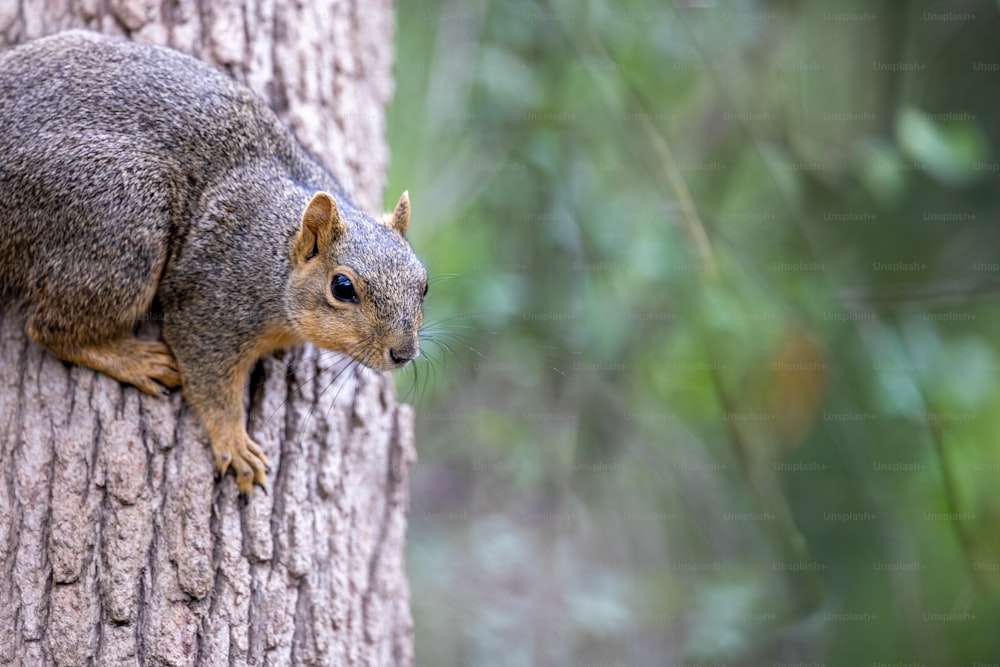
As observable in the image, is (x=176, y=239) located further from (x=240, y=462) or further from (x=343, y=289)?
(x=240, y=462)

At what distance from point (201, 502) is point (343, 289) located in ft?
2.33

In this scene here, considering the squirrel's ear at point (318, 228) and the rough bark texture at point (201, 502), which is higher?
the squirrel's ear at point (318, 228)

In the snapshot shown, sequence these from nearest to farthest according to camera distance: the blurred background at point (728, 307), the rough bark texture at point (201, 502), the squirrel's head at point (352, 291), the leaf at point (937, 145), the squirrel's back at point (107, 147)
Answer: the rough bark texture at point (201, 502)
the squirrel's back at point (107, 147)
the squirrel's head at point (352, 291)
the leaf at point (937, 145)
the blurred background at point (728, 307)

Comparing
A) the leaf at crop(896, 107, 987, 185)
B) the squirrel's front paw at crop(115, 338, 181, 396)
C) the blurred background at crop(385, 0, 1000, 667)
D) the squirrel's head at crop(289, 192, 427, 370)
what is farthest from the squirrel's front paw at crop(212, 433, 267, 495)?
the leaf at crop(896, 107, 987, 185)

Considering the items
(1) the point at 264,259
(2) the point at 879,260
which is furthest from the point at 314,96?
(2) the point at 879,260

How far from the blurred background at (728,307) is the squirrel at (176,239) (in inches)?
42.5

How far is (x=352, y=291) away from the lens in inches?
109

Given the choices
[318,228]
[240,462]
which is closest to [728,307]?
[318,228]

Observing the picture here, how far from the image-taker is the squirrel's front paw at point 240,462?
2.62 metres

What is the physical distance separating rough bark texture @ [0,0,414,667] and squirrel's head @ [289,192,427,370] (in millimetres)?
269

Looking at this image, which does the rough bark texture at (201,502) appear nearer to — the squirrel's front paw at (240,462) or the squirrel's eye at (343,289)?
the squirrel's front paw at (240,462)

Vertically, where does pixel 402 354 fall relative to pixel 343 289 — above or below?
below

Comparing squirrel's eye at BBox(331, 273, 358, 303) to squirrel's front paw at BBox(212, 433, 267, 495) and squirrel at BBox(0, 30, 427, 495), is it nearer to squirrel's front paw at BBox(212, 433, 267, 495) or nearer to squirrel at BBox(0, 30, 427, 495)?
squirrel at BBox(0, 30, 427, 495)

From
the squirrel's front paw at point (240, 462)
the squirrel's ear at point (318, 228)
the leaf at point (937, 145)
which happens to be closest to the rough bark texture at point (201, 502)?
the squirrel's front paw at point (240, 462)
